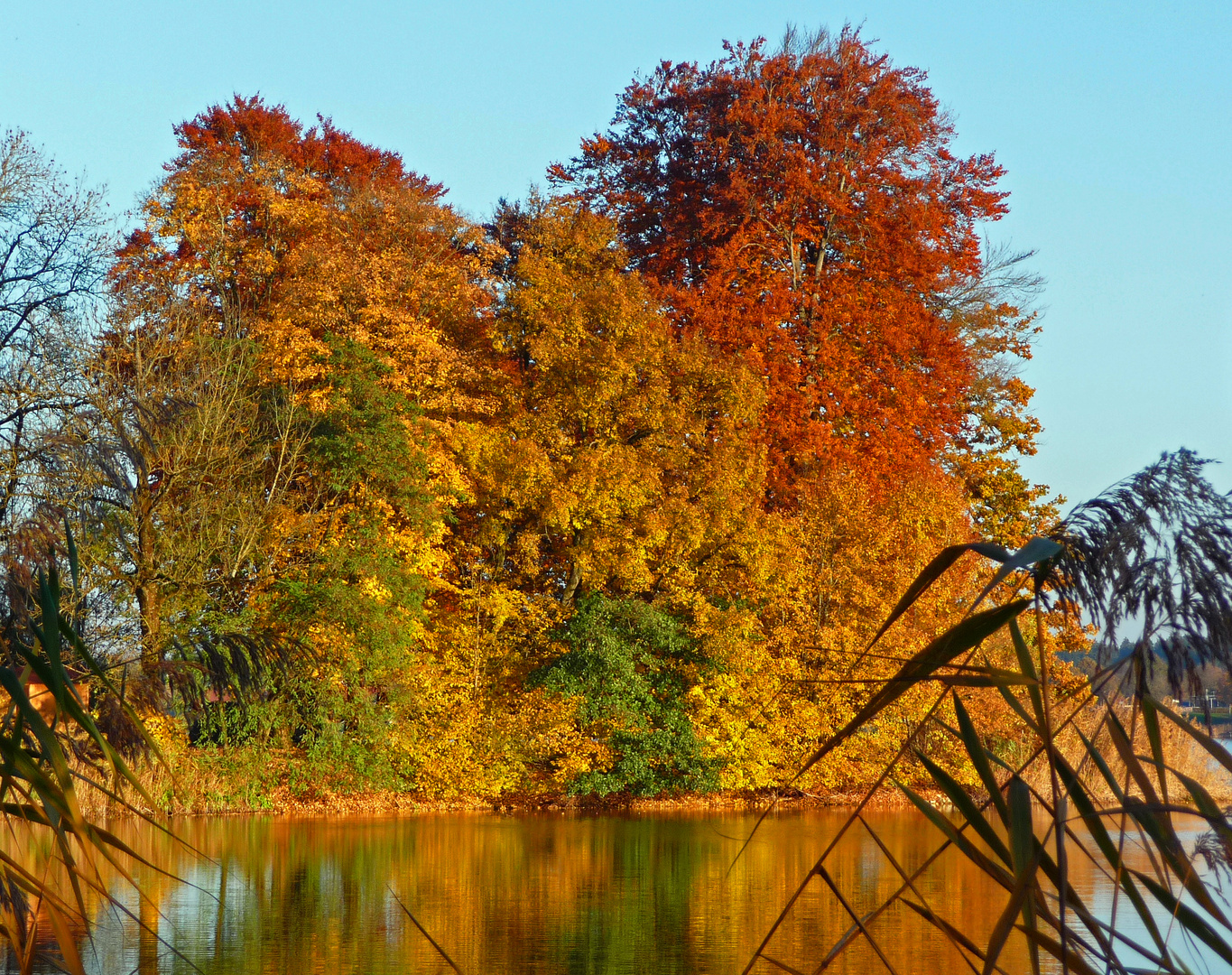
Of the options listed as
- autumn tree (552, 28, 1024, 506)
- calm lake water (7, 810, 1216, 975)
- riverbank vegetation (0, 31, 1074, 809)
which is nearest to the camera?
calm lake water (7, 810, 1216, 975)

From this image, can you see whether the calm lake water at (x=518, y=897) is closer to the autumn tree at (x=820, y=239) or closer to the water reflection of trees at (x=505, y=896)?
the water reflection of trees at (x=505, y=896)

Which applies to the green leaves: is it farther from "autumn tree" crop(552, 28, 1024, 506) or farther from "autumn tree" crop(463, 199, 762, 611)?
"autumn tree" crop(552, 28, 1024, 506)

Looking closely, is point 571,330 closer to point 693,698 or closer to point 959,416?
point 693,698

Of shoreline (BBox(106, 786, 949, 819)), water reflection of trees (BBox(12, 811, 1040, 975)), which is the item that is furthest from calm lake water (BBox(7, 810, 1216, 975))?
shoreline (BBox(106, 786, 949, 819))

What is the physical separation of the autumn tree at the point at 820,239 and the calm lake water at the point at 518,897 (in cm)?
672

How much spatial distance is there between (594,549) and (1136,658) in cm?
1943

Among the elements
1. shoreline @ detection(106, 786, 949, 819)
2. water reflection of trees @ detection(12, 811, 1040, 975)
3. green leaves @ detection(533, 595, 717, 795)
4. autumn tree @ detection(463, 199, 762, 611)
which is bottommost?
water reflection of trees @ detection(12, 811, 1040, 975)

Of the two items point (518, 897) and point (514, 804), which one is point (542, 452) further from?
point (518, 897)

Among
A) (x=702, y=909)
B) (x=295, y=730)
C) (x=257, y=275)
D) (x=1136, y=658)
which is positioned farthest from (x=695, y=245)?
(x=1136, y=658)

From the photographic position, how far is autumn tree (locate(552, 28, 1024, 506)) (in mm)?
23125

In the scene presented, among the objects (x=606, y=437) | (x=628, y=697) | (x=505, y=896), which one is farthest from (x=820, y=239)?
(x=505, y=896)

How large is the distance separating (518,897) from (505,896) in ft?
0.48

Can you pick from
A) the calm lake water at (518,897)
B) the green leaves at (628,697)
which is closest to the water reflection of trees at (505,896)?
the calm lake water at (518,897)

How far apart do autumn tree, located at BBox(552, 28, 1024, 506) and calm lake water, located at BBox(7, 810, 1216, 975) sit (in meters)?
6.72
